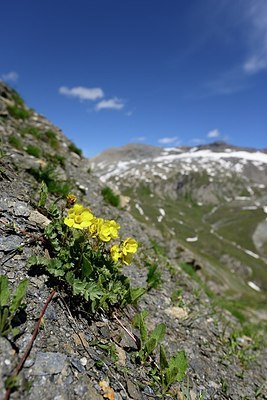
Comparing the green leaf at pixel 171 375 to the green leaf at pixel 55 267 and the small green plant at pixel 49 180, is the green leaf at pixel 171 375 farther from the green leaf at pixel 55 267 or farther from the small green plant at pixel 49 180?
the small green plant at pixel 49 180

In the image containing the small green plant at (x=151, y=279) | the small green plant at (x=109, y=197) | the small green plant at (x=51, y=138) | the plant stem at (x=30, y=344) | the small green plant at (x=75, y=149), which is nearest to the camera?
the plant stem at (x=30, y=344)

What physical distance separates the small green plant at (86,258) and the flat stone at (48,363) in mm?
1102

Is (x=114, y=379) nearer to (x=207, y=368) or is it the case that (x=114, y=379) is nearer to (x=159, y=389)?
(x=159, y=389)

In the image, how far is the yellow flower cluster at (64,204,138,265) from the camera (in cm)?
528

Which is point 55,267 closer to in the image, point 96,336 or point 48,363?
point 96,336

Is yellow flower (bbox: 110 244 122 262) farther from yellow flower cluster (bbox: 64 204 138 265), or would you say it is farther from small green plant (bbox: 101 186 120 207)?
small green plant (bbox: 101 186 120 207)

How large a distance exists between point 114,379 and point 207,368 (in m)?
3.38

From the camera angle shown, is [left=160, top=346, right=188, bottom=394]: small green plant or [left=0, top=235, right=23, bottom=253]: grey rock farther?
[left=0, top=235, right=23, bottom=253]: grey rock

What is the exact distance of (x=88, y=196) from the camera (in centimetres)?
1322

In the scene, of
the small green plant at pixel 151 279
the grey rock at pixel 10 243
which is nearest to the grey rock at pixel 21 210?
the grey rock at pixel 10 243

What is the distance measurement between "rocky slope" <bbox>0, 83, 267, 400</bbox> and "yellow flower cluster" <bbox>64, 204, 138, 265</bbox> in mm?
1140

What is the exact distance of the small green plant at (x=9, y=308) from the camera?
4.25 metres

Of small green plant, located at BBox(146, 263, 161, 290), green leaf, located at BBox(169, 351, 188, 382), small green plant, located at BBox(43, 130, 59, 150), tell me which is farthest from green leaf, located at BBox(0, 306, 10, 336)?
small green plant, located at BBox(43, 130, 59, 150)

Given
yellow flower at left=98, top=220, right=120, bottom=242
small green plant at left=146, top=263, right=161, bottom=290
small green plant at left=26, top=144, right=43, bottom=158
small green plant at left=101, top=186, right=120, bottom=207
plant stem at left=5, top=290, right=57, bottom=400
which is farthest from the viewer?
small green plant at left=101, top=186, right=120, bottom=207
